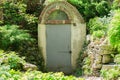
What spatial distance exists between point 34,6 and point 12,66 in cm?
539

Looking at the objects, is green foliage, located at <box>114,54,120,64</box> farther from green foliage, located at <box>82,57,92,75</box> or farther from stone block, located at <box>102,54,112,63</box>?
green foliage, located at <box>82,57,92,75</box>

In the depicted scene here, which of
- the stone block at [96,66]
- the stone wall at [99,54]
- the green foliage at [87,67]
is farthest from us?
the green foliage at [87,67]

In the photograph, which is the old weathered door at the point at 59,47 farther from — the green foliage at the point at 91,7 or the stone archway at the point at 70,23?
the green foliage at the point at 91,7

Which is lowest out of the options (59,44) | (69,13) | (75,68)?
(75,68)

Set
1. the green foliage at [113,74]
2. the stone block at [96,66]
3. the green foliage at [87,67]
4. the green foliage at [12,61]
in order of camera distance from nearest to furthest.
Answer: the green foliage at [113,74], the green foliage at [12,61], the stone block at [96,66], the green foliage at [87,67]

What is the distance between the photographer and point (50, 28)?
14.8 m

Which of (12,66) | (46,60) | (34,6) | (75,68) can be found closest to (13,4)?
(34,6)

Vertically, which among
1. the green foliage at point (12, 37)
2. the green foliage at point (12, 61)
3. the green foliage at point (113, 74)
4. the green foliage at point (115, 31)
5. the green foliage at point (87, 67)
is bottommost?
the green foliage at point (87, 67)

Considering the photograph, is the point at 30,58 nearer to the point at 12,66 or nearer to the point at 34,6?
the point at 34,6

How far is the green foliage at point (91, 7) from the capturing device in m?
14.9

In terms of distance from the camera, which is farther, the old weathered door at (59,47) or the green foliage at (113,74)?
the old weathered door at (59,47)

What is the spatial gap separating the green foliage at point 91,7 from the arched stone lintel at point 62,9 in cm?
52

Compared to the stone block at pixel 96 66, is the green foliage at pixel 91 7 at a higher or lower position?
higher

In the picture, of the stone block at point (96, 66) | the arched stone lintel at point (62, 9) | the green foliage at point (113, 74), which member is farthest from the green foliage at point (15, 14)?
the green foliage at point (113, 74)
